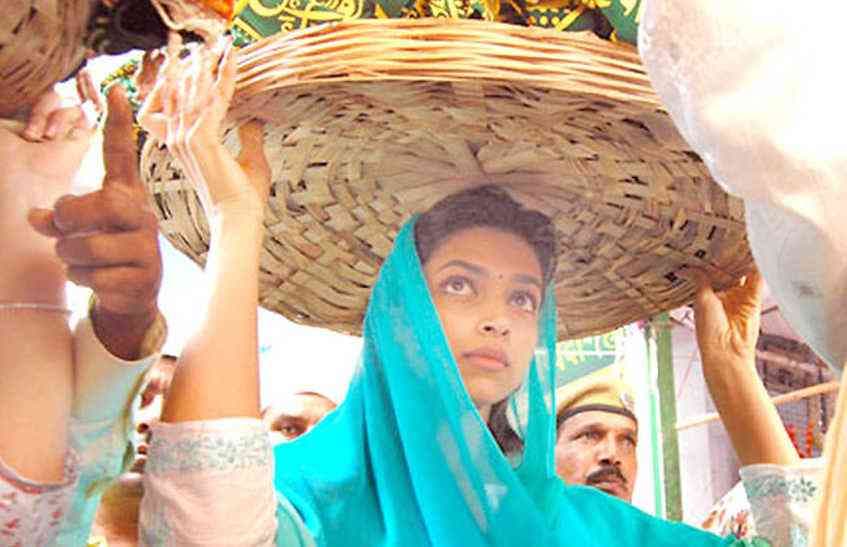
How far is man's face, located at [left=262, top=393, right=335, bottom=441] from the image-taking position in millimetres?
1576

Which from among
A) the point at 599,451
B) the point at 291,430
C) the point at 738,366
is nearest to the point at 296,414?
the point at 291,430

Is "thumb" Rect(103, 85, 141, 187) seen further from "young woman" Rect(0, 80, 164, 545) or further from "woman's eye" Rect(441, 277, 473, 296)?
"woman's eye" Rect(441, 277, 473, 296)

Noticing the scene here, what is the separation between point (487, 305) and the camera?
114cm

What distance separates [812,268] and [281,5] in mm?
595

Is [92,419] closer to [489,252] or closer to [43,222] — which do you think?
[43,222]

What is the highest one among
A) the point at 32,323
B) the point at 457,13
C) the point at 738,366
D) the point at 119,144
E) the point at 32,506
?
the point at 457,13

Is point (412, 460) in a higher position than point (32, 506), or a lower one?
higher

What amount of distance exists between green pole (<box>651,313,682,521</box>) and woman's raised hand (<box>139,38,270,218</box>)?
0.81m

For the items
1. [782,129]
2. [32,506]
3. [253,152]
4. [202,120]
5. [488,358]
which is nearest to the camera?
[782,129]

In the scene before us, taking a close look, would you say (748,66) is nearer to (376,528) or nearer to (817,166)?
(817,166)

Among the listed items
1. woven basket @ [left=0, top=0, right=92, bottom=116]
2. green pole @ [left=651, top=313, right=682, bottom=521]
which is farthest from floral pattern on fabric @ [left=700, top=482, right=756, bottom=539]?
woven basket @ [left=0, top=0, right=92, bottom=116]

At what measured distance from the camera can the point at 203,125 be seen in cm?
91

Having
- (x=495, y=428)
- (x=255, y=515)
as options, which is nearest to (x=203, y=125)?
(x=255, y=515)

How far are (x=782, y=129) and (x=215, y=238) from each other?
52 centimetres
